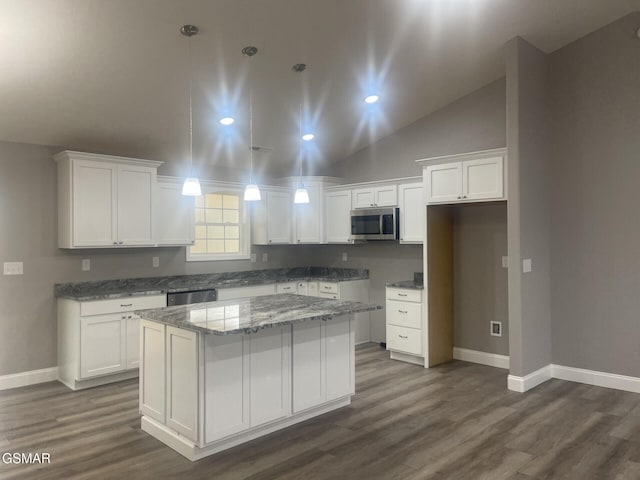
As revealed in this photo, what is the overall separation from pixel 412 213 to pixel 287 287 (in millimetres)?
1966

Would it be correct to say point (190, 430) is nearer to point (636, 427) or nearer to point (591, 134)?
point (636, 427)

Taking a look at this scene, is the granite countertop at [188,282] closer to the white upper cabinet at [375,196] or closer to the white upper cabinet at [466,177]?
the white upper cabinet at [375,196]

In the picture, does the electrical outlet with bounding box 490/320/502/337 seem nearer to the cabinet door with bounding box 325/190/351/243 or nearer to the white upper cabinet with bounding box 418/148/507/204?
the white upper cabinet with bounding box 418/148/507/204

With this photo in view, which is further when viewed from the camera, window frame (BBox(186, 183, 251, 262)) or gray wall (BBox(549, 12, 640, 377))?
window frame (BBox(186, 183, 251, 262))

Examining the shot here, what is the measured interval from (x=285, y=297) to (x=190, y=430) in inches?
58.5

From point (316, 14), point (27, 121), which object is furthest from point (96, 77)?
point (316, 14)

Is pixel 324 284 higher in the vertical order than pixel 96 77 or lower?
lower

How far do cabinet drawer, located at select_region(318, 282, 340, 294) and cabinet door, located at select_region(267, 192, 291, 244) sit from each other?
2.69 feet

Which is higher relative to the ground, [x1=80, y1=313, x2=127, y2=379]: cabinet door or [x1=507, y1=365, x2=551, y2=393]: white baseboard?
[x1=80, y1=313, x2=127, y2=379]: cabinet door

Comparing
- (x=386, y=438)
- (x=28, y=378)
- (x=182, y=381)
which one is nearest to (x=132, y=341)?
(x=28, y=378)

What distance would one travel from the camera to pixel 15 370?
15.2 feet

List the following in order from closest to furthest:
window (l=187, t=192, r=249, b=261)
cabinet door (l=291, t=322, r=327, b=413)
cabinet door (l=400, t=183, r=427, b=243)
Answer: cabinet door (l=291, t=322, r=327, b=413) → cabinet door (l=400, t=183, r=427, b=243) → window (l=187, t=192, r=249, b=261)

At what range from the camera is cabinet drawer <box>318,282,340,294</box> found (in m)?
6.18

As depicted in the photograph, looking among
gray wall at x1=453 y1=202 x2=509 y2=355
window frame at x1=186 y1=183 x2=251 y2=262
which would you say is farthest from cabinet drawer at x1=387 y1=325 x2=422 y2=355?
window frame at x1=186 y1=183 x2=251 y2=262
